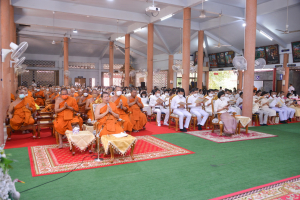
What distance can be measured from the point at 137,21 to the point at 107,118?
1153 centimetres

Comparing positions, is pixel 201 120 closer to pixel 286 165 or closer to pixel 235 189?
pixel 286 165

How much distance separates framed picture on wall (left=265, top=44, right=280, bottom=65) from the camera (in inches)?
660

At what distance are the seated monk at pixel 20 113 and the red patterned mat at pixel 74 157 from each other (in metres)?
0.97

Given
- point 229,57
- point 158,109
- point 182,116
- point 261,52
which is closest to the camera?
point 182,116

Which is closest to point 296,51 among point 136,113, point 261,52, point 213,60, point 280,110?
point 261,52

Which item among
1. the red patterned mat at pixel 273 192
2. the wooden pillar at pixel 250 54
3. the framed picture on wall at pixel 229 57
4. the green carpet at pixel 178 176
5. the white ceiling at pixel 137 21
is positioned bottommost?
the red patterned mat at pixel 273 192

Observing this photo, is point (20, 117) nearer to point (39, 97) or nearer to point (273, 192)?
point (39, 97)

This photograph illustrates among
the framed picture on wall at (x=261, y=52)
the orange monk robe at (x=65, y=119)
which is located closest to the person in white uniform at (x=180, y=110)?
the orange monk robe at (x=65, y=119)

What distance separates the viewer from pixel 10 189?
7.61 ft

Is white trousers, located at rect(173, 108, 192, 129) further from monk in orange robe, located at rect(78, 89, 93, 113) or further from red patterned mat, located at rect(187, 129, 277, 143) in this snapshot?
monk in orange robe, located at rect(78, 89, 93, 113)

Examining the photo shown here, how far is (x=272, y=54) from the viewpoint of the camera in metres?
17.1

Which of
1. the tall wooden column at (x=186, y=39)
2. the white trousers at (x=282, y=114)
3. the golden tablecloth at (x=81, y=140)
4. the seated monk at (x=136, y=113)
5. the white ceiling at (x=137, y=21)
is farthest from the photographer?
the white ceiling at (x=137, y=21)

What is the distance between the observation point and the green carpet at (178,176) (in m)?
3.16

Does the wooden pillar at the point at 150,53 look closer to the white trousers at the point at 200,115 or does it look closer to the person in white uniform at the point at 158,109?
the person in white uniform at the point at 158,109
